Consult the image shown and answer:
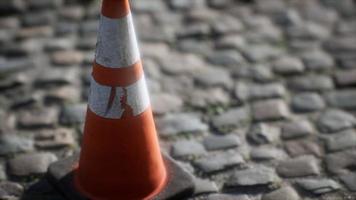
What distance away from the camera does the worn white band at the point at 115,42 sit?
334 cm

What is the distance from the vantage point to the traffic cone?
336 cm

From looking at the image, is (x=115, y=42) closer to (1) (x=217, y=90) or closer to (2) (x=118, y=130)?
(2) (x=118, y=130)

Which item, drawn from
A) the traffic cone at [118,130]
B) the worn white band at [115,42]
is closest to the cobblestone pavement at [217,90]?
the traffic cone at [118,130]

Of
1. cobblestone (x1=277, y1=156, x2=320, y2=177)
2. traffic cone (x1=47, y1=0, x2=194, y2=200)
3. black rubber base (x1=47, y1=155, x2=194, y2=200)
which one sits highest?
traffic cone (x1=47, y1=0, x2=194, y2=200)

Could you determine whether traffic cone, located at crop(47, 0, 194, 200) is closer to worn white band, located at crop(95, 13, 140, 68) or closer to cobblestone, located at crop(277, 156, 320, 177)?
worn white band, located at crop(95, 13, 140, 68)

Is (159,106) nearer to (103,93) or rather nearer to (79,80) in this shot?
(79,80)

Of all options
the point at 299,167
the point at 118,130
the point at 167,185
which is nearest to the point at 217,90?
the point at 299,167

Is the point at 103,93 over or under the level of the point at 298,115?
over

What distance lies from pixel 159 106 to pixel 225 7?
152 cm

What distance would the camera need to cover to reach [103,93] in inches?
134

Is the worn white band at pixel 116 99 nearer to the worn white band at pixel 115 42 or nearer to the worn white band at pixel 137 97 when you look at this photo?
the worn white band at pixel 137 97

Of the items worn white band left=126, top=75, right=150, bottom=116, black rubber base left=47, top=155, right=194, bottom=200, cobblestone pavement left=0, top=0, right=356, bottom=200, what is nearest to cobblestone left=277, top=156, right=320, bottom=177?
cobblestone pavement left=0, top=0, right=356, bottom=200

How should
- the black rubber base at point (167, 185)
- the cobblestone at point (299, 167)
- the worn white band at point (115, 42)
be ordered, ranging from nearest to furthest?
1. the worn white band at point (115, 42)
2. the black rubber base at point (167, 185)
3. the cobblestone at point (299, 167)

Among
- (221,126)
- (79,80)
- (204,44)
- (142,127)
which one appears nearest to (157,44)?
(204,44)
